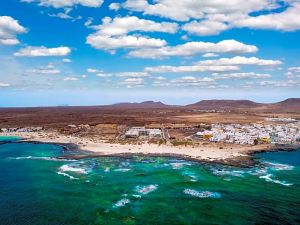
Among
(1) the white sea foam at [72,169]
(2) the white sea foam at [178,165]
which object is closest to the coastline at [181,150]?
(2) the white sea foam at [178,165]

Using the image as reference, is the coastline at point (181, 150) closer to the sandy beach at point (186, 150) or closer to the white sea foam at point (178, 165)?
the sandy beach at point (186, 150)

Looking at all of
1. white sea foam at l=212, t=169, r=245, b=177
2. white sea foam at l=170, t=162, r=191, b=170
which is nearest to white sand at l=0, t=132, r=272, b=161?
white sea foam at l=170, t=162, r=191, b=170

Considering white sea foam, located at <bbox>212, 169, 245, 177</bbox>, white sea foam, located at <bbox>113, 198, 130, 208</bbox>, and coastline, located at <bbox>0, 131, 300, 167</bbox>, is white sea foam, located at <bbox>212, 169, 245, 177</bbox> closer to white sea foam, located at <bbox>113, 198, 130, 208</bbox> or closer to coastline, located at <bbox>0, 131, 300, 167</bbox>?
coastline, located at <bbox>0, 131, 300, 167</bbox>

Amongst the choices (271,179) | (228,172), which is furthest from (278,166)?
(228,172)

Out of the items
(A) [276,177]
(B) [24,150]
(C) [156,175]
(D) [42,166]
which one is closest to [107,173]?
(C) [156,175]

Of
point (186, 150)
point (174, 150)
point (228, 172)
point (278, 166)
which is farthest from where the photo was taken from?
point (174, 150)

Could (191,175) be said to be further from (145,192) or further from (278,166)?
(278,166)
